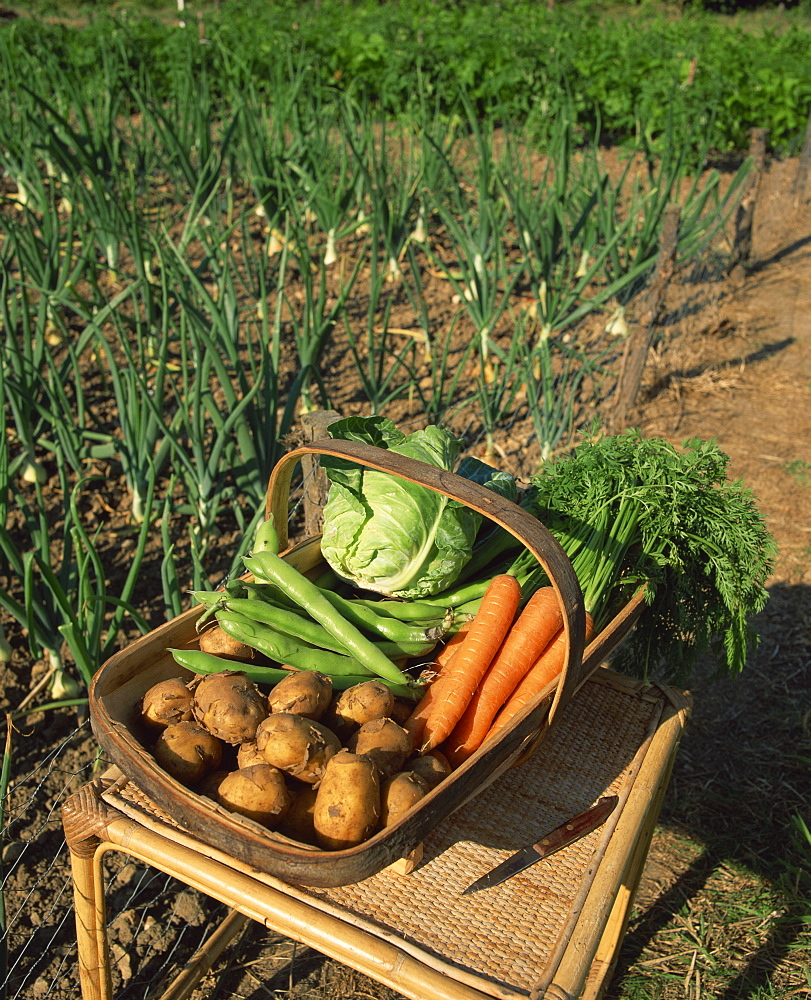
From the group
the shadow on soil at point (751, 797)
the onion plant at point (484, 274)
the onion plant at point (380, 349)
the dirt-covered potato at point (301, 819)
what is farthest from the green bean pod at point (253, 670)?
the onion plant at point (484, 274)

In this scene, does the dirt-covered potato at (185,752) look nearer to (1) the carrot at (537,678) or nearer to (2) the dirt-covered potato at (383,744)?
(2) the dirt-covered potato at (383,744)

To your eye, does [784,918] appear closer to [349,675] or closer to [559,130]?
[349,675]

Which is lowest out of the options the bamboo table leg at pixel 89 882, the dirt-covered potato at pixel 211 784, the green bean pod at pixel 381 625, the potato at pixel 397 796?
the bamboo table leg at pixel 89 882

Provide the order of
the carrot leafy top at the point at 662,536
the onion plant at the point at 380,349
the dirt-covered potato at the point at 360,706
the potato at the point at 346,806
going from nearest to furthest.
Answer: the potato at the point at 346,806 < the dirt-covered potato at the point at 360,706 < the carrot leafy top at the point at 662,536 < the onion plant at the point at 380,349

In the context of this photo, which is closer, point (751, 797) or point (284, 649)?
point (284, 649)

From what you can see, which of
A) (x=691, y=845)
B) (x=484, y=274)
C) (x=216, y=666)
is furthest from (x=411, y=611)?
(x=484, y=274)

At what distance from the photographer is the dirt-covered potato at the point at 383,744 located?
48.8 inches

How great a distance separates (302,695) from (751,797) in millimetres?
1792

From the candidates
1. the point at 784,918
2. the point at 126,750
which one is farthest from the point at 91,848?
the point at 784,918

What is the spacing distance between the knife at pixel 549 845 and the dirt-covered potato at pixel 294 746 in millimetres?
372

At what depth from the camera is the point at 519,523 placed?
1.25 metres

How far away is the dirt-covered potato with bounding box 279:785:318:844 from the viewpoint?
1197 mm

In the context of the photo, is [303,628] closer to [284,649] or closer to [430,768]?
[284,649]

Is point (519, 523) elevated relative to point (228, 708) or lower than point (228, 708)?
elevated
